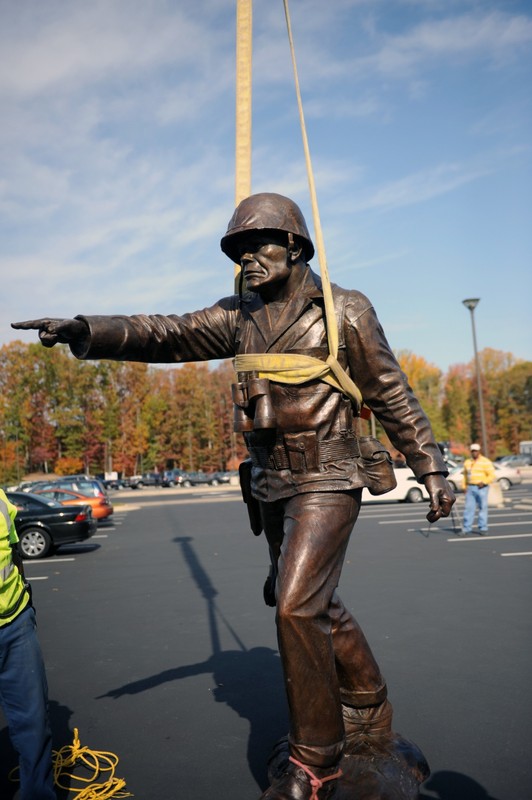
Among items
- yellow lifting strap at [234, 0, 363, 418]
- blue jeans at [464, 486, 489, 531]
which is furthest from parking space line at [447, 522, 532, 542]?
yellow lifting strap at [234, 0, 363, 418]

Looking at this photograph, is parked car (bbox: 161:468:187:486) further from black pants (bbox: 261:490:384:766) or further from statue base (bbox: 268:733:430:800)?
black pants (bbox: 261:490:384:766)

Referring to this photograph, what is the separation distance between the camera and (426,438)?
315 centimetres

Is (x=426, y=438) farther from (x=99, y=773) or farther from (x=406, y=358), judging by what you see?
(x=406, y=358)

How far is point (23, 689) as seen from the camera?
3.11 m

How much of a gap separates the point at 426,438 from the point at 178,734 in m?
2.38

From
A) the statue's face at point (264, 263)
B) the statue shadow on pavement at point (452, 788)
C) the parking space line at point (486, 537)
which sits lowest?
the parking space line at point (486, 537)

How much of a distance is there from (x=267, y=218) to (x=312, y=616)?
5.72ft

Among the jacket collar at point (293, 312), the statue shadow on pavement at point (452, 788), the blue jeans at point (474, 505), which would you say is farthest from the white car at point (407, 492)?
the jacket collar at point (293, 312)

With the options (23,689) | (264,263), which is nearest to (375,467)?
(264,263)

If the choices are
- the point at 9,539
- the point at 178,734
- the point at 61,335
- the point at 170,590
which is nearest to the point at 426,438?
the point at 61,335

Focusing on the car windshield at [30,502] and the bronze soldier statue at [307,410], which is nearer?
the bronze soldier statue at [307,410]

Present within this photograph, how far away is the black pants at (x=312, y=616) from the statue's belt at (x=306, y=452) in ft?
0.47

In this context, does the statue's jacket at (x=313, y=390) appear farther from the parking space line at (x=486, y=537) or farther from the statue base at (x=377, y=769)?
the parking space line at (x=486, y=537)

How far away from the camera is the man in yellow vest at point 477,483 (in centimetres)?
1289
